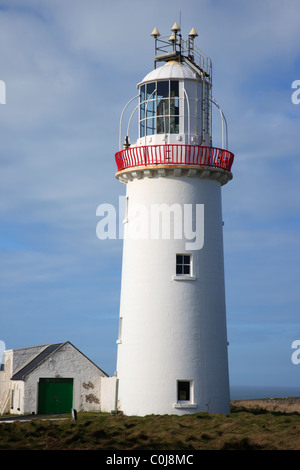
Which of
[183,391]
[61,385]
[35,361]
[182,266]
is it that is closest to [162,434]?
[183,391]

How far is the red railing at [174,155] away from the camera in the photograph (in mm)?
29750

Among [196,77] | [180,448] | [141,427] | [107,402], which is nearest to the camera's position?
[180,448]

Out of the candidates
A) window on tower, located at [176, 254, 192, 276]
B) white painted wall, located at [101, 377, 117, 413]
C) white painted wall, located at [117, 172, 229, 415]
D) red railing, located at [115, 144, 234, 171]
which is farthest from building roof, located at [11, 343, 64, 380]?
red railing, located at [115, 144, 234, 171]

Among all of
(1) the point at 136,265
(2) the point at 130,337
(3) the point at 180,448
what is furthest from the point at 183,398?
(3) the point at 180,448

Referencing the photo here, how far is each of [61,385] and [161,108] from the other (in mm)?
14043

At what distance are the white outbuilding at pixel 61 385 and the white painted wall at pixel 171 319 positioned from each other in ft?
17.0

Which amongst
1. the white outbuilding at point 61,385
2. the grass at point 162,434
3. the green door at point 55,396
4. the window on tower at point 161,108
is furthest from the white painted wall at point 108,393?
the window on tower at point 161,108

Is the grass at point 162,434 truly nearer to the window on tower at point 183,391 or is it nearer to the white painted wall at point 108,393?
the window on tower at point 183,391

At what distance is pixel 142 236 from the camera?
1191 inches

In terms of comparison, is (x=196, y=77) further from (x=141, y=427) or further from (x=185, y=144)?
(x=141, y=427)

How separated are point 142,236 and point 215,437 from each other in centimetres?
993

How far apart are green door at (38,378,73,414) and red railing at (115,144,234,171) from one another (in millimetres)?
11518

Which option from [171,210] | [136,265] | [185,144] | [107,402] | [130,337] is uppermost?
[185,144]

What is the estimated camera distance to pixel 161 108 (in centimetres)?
3066
